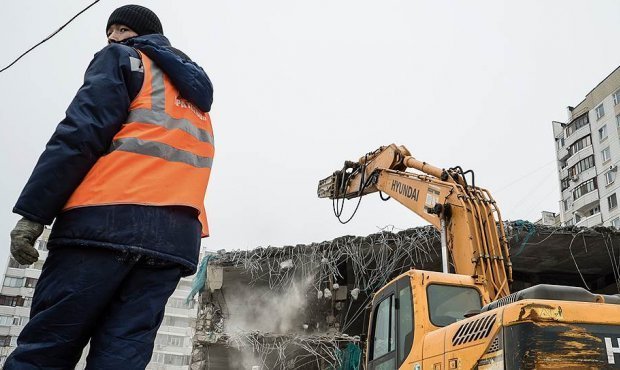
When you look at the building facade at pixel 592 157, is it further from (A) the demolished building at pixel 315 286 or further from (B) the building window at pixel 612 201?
(A) the demolished building at pixel 315 286

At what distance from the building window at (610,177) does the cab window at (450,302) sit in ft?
143

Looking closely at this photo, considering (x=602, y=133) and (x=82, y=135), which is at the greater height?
(x=602, y=133)

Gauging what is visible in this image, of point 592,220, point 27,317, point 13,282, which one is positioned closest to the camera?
point 592,220

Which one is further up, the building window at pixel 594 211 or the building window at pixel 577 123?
the building window at pixel 577 123

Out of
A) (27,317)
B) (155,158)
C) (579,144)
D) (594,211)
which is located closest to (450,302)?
(155,158)

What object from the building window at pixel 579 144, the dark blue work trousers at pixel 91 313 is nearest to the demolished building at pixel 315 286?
the dark blue work trousers at pixel 91 313

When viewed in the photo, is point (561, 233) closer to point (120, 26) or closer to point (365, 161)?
point (365, 161)

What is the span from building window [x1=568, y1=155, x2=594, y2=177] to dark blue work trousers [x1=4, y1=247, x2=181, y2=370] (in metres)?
50.6

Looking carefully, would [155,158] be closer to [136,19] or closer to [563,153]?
[136,19]

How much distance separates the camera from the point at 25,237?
183 cm

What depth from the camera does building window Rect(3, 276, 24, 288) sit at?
5709 centimetres

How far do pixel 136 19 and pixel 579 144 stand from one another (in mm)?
51531

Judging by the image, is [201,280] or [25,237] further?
[201,280]

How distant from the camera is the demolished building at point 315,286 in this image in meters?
11.6
